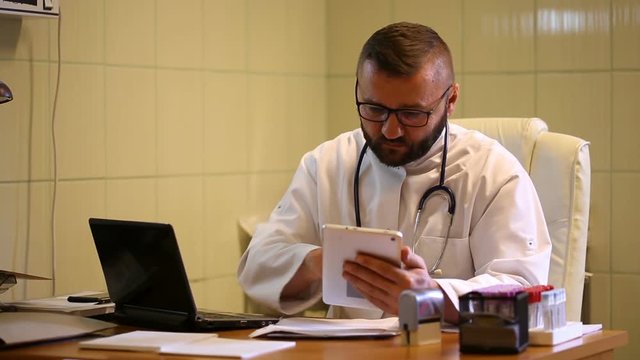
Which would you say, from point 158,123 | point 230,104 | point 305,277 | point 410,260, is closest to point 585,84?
point 230,104

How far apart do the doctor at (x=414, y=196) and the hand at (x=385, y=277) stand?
27 cm

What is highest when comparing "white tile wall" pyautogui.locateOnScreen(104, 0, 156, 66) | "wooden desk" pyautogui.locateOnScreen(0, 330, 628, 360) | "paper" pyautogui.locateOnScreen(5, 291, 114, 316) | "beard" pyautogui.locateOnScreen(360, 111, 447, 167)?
"white tile wall" pyautogui.locateOnScreen(104, 0, 156, 66)

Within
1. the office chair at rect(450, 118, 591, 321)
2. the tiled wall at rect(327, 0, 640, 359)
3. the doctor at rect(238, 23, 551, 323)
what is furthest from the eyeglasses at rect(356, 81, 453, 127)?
the tiled wall at rect(327, 0, 640, 359)

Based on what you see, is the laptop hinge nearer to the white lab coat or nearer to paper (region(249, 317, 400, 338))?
paper (region(249, 317, 400, 338))

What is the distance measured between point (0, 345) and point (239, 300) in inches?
70.0

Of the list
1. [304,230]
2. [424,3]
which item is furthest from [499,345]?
[424,3]

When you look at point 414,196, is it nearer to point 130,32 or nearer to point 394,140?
point 394,140

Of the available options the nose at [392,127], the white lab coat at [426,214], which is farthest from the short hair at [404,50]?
the white lab coat at [426,214]

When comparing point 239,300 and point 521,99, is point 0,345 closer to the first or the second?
point 239,300

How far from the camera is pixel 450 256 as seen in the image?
2732mm

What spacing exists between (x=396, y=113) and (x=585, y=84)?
1402mm

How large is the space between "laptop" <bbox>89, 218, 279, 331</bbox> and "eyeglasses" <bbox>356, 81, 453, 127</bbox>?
0.59 m

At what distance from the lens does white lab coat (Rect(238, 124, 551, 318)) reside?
8.63 ft

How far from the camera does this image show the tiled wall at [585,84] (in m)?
3.74
